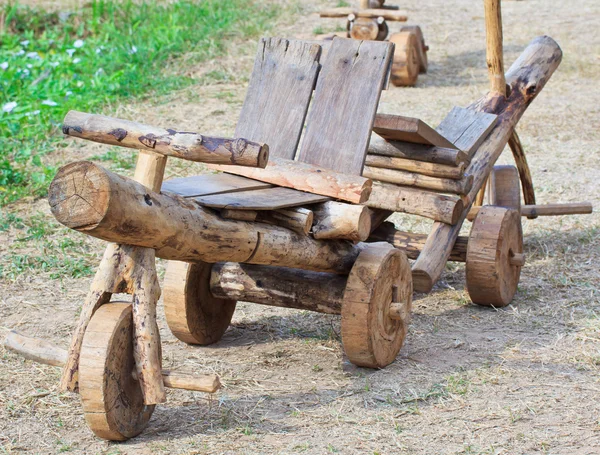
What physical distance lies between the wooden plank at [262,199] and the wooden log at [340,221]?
0.06 metres

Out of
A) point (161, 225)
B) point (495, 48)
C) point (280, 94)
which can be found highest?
point (495, 48)

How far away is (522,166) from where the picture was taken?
233 inches

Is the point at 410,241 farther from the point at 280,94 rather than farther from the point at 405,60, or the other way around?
the point at 405,60

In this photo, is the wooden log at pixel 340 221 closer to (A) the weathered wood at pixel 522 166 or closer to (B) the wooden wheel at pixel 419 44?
(A) the weathered wood at pixel 522 166

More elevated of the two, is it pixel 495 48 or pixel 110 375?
pixel 495 48

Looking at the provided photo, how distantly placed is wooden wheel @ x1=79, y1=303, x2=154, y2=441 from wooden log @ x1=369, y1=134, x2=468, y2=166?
84.6 inches

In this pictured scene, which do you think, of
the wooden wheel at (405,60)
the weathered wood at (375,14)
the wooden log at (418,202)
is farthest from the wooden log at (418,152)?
the weathered wood at (375,14)

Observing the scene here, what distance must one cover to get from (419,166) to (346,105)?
0.81 meters

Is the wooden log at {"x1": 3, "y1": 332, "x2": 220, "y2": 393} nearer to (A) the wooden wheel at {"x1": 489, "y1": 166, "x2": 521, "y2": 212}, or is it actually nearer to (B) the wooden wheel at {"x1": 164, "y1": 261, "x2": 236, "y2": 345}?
(B) the wooden wheel at {"x1": 164, "y1": 261, "x2": 236, "y2": 345}

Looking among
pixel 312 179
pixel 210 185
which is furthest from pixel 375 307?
pixel 210 185

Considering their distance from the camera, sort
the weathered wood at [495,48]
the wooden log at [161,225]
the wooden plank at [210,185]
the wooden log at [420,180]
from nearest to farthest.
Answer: the wooden log at [161,225] < the wooden plank at [210,185] < the wooden log at [420,180] < the weathered wood at [495,48]

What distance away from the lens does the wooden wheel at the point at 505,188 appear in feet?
17.4

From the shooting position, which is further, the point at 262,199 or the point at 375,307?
the point at 375,307

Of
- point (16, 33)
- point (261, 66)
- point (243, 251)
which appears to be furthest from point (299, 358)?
point (16, 33)
